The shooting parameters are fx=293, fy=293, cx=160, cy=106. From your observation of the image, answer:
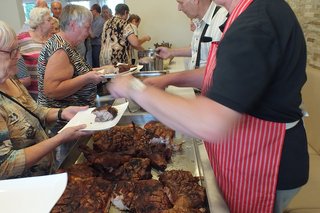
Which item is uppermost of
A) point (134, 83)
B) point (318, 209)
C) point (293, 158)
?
point (134, 83)

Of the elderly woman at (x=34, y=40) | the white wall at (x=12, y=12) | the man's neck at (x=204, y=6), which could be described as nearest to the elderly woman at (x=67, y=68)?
the elderly woman at (x=34, y=40)

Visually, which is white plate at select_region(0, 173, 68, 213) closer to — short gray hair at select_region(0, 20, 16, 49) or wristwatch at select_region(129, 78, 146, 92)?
wristwatch at select_region(129, 78, 146, 92)

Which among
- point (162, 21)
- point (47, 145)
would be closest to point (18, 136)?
point (47, 145)

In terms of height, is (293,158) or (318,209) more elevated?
(293,158)

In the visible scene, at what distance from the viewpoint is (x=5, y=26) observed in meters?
1.26

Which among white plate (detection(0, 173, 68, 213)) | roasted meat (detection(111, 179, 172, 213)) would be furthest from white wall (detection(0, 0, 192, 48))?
white plate (detection(0, 173, 68, 213))

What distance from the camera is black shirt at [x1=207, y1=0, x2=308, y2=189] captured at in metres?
0.64

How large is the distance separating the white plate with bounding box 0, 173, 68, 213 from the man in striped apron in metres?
0.29

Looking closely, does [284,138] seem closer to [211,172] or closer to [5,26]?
[211,172]

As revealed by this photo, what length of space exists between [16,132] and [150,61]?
1.72m

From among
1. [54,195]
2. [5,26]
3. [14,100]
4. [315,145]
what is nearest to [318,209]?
[315,145]

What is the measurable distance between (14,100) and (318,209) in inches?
63.1

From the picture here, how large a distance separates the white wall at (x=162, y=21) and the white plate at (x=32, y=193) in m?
5.39

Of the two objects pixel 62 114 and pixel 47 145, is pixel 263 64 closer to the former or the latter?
pixel 47 145
